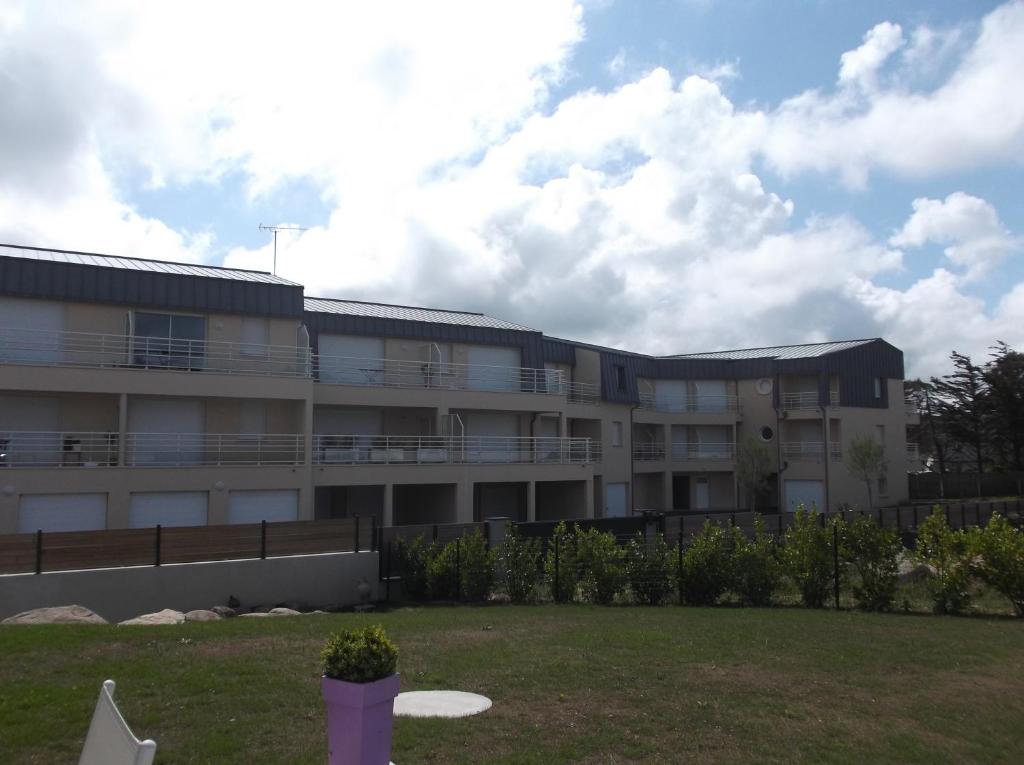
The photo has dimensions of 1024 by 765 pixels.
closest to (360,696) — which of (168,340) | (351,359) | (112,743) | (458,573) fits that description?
(112,743)

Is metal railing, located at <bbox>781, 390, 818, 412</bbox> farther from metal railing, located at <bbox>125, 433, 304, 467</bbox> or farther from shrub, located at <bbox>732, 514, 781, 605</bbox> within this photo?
metal railing, located at <bbox>125, 433, 304, 467</bbox>

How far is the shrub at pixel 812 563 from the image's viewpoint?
16.7 metres

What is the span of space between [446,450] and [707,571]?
12.8 m

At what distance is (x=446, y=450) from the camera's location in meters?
28.2

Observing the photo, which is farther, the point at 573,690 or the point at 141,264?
the point at 141,264

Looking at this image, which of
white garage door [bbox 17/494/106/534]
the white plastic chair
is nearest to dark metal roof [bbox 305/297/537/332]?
white garage door [bbox 17/494/106/534]

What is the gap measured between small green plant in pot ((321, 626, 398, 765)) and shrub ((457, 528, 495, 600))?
1251 centimetres

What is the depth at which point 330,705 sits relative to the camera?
230 inches

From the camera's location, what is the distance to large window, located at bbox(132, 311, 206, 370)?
23.2m

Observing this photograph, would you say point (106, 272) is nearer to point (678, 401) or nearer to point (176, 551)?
point (176, 551)

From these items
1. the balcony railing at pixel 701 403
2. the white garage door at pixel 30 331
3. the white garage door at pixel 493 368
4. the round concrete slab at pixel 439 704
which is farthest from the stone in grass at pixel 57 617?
the balcony railing at pixel 701 403

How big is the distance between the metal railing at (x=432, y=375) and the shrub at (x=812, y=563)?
15.0 meters

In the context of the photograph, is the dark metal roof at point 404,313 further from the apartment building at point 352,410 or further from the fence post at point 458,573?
the fence post at point 458,573

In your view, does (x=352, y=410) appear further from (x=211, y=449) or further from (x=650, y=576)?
(x=650, y=576)
